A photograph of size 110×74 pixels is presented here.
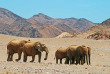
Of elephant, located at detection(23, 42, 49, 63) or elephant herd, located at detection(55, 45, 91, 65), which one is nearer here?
elephant, located at detection(23, 42, 49, 63)

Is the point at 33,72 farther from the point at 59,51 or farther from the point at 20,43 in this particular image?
the point at 59,51

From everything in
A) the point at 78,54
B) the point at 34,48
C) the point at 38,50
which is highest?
the point at 34,48

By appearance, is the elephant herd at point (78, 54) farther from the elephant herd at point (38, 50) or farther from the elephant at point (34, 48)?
the elephant at point (34, 48)

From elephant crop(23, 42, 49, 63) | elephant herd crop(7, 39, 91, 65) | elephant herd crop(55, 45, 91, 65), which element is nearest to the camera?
elephant crop(23, 42, 49, 63)

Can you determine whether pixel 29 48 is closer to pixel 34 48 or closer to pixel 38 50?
pixel 34 48

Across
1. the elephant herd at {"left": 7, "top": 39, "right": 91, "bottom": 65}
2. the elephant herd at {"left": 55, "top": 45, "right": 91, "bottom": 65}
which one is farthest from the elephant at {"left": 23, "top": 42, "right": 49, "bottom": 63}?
the elephant herd at {"left": 55, "top": 45, "right": 91, "bottom": 65}

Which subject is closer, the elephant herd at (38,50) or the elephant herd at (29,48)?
the elephant herd at (29,48)

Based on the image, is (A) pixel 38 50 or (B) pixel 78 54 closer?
(A) pixel 38 50

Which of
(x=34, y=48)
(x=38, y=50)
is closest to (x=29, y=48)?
(x=34, y=48)

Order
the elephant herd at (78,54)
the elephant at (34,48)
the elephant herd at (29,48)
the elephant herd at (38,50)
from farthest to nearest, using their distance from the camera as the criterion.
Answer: the elephant herd at (78,54)
the elephant herd at (38,50)
the elephant herd at (29,48)
the elephant at (34,48)

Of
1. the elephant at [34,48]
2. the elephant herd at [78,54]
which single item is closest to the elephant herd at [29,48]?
the elephant at [34,48]

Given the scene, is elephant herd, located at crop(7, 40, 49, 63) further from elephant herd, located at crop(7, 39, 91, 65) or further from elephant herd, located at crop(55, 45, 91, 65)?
elephant herd, located at crop(55, 45, 91, 65)

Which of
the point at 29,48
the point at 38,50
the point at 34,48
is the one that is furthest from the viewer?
the point at 29,48

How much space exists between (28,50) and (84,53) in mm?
4457
